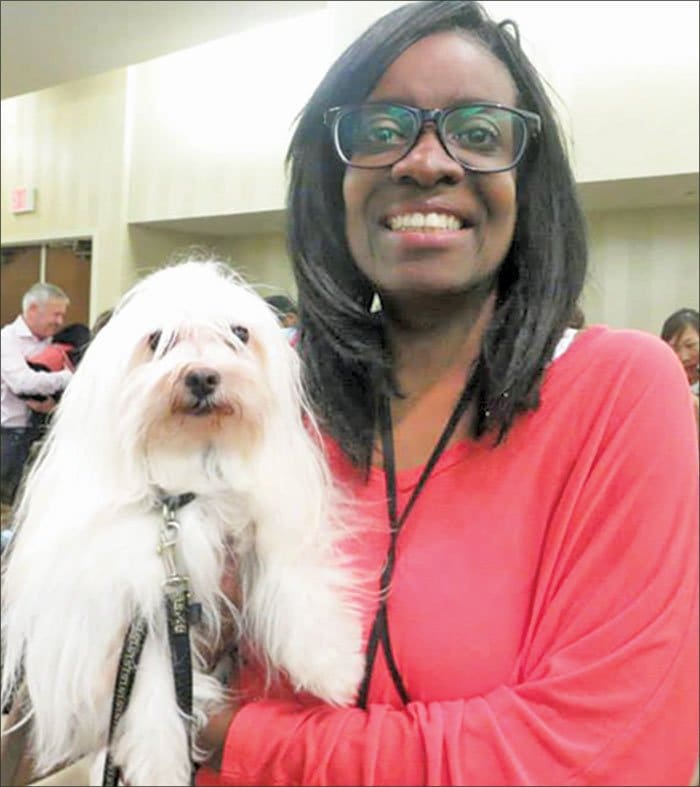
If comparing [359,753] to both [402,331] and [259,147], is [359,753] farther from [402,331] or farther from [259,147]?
[259,147]

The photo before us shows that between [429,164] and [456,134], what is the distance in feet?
0.14

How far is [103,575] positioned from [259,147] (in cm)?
469

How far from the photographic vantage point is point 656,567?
74 cm

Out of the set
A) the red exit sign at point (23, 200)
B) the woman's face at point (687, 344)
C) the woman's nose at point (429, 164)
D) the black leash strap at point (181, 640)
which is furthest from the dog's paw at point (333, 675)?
the red exit sign at point (23, 200)

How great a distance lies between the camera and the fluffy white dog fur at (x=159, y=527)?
96 cm

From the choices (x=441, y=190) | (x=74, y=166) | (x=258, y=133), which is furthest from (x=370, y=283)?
(x=74, y=166)

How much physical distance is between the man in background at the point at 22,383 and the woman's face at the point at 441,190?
48 centimetres

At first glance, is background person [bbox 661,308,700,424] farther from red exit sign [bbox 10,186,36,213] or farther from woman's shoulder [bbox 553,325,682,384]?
red exit sign [bbox 10,186,36,213]

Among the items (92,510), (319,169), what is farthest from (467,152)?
(92,510)

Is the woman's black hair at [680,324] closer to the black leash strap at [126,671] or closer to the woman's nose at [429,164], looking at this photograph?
the woman's nose at [429,164]

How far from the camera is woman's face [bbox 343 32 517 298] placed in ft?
2.90

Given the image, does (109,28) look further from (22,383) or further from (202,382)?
(202,382)

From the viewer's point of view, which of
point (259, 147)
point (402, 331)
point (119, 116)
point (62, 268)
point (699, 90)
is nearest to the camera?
point (402, 331)

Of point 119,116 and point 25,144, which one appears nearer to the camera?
point 119,116
